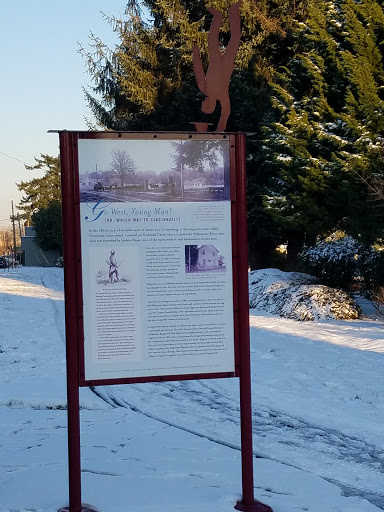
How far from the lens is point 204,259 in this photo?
14.1 ft

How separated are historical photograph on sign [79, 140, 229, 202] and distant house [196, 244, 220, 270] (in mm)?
322

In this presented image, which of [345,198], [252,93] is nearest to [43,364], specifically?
[345,198]

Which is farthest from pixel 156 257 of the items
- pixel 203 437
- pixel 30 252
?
pixel 30 252

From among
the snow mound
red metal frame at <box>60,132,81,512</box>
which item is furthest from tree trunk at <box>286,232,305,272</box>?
red metal frame at <box>60,132,81,512</box>

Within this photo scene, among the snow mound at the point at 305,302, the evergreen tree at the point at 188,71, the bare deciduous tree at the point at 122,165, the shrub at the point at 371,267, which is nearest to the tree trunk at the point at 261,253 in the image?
the evergreen tree at the point at 188,71

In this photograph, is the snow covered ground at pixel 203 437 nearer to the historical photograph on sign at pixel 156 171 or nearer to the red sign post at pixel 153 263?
the red sign post at pixel 153 263

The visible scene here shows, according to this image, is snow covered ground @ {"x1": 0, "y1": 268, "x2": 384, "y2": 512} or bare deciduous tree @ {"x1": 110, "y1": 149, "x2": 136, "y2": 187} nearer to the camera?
bare deciduous tree @ {"x1": 110, "y1": 149, "x2": 136, "y2": 187}

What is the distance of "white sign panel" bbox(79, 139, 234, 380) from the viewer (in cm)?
414

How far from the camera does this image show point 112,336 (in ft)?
13.7

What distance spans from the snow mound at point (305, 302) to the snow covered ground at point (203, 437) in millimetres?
3221

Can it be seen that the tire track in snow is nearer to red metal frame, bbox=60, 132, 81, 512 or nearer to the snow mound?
red metal frame, bbox=60, 132, 81, 512

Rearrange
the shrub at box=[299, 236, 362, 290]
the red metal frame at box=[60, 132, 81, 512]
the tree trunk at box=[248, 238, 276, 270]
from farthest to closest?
1. the tree trunk at box=[248, 238, 276, 270]
2. the shrub at box=[299, 236, 362, 290]
3. the red metal frame at box=[60, 132, 81, 512]

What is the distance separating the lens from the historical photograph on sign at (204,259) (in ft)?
Result: 14.0

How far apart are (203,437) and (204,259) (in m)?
2.31
